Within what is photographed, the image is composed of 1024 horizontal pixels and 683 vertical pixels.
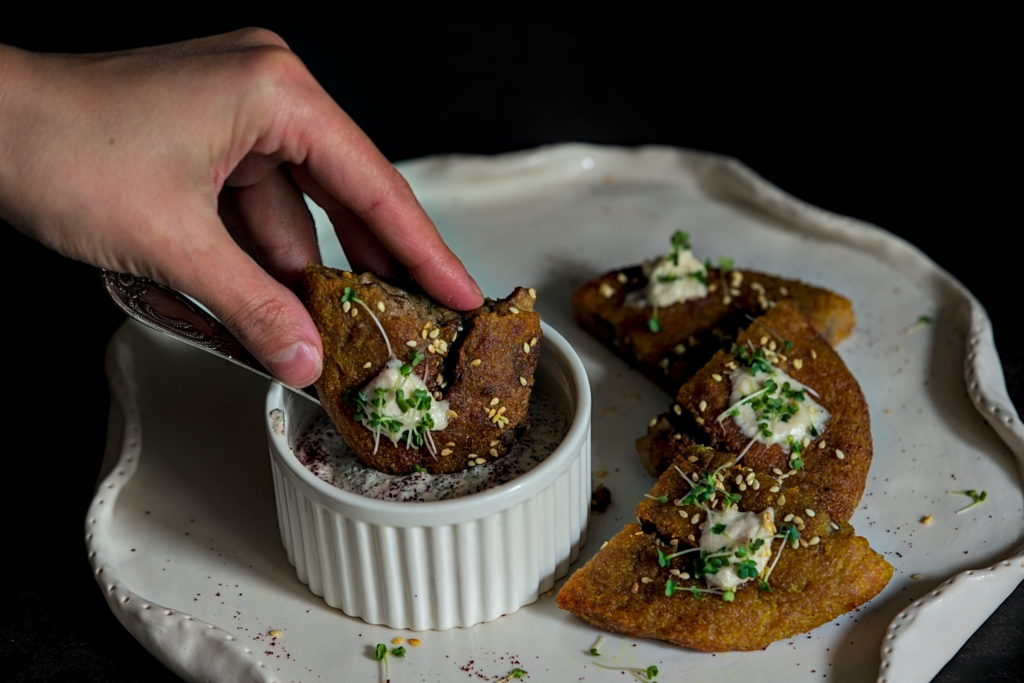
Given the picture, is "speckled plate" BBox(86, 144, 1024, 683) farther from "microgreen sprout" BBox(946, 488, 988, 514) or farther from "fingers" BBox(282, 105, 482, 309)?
"fingers" BBox(282, 105, 482, 309)

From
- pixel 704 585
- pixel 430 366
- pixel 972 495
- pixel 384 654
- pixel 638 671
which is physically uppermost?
pixel 430 366

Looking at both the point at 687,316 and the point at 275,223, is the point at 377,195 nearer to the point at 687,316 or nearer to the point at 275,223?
the point at 275,223

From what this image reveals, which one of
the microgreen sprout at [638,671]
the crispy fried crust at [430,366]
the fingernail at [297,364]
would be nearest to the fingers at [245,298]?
the fingernail at [297,364]

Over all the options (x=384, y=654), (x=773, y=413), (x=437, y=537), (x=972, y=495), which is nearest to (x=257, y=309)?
(x=437, y=537)

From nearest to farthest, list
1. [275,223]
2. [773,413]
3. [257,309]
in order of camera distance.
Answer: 1. [257,309]
2. [773,413]
3. [275,223]

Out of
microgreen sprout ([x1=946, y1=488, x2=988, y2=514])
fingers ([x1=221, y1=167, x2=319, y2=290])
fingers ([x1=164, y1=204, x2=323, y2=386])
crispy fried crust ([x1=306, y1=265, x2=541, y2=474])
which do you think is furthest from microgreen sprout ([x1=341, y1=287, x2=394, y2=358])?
microgreen sprout ([x1=946, y1=488, x2=988, y2=514])

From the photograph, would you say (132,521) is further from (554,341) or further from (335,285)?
(554,341)

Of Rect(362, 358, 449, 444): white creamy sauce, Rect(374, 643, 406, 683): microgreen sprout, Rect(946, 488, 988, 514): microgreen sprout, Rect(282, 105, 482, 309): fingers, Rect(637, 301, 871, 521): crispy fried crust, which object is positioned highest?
Rect(282, 105, 482, 309): fingers
